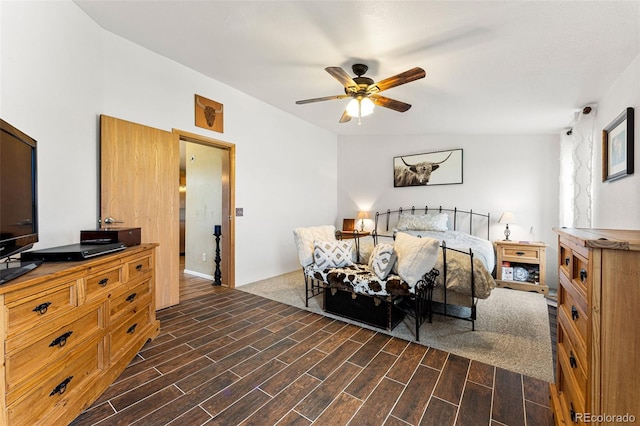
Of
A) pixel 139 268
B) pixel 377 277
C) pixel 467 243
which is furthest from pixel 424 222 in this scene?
pixel 139 268

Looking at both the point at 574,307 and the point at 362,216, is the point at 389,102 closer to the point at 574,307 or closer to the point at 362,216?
the point at 574,307

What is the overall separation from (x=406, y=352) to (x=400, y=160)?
4043 mm

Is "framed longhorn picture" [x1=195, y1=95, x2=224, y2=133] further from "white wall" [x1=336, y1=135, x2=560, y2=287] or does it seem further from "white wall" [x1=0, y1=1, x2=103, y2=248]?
"white wall" [x1=336, y1=135, x2=560, y2=287]

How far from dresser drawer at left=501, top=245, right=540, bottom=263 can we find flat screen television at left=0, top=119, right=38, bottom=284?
5.17 m

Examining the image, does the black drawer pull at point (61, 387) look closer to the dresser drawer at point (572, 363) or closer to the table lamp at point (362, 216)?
the dresser drawer at point (572, 363)

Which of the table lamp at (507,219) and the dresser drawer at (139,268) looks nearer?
the dresser drawer at (139,268)

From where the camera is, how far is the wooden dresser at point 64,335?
118 centimetres

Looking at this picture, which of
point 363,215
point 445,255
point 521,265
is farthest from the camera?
point 363,215

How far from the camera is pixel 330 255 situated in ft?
10.3

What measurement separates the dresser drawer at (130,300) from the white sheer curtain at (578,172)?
15.2 ft

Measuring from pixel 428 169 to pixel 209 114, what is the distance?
3.92 m

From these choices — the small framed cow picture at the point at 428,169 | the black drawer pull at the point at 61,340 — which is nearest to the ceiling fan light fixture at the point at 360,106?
the small framed cow picture at the point at 428,169

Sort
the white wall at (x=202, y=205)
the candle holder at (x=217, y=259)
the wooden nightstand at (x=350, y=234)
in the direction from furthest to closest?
the wooden nightstand at (x=350, y=234) → the white wall at (x=202, y=205) → the candle holder at (x=217, y=259)


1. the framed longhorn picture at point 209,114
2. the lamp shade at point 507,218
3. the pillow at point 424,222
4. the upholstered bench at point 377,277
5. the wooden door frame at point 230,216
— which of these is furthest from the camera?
the pillow at point 424,222
